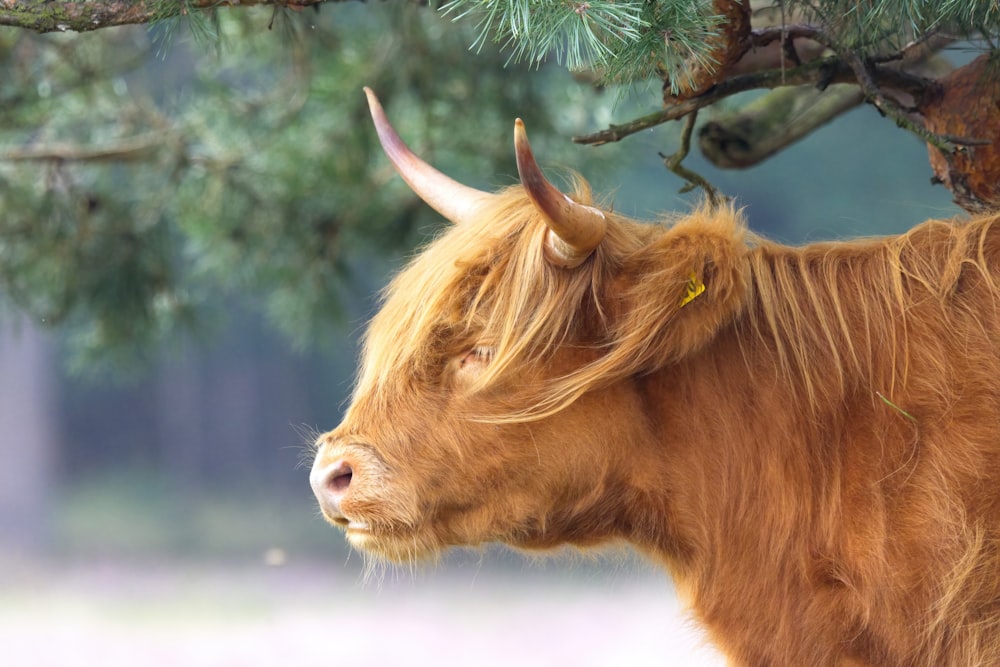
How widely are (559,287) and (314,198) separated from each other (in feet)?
6.85

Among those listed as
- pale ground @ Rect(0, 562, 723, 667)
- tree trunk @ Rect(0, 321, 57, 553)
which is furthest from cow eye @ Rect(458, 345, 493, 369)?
tree trunk @ Rect(0, 321, 57, 553)

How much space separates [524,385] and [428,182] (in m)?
0.52

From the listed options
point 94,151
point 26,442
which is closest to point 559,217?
point 94,151

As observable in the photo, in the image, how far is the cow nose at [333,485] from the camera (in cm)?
162

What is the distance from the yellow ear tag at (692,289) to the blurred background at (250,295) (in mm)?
345

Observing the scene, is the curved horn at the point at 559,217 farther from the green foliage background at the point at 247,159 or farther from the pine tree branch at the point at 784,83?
the green foliage background at the point at 247,159

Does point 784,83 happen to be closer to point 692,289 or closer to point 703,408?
point 692,289

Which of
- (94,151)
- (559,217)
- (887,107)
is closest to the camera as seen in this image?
(559,217)

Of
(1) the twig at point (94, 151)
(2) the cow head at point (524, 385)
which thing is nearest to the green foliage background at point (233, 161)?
(1) the twig at point (94, 151)

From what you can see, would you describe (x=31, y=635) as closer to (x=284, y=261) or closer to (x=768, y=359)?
(x=284, y=261)

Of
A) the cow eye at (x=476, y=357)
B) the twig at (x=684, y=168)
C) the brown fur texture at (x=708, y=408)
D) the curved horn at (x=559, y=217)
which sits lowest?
the brown fur texture at (x=708, y=408)

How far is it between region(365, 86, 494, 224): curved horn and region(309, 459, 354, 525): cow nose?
0.51m

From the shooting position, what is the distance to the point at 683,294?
62.4 inches

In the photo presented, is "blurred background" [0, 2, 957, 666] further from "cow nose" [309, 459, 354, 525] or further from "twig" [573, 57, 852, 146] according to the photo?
"cow nose" [309, 459, 354, 525]
